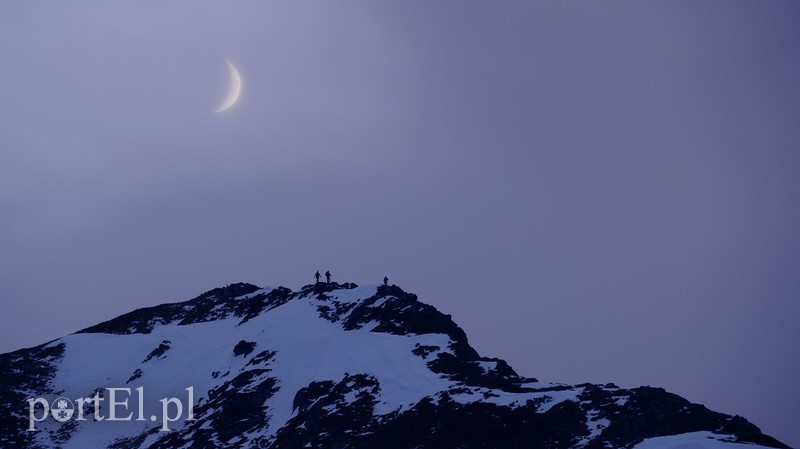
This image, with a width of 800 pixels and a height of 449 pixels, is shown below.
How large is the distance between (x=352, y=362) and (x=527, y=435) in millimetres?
29843

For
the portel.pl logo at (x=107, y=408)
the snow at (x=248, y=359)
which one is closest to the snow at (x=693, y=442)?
the snow at (x=248, y=359)

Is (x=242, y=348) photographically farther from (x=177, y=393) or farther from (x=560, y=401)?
(x=560, y=401)

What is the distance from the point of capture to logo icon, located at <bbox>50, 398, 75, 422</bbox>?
379 ft

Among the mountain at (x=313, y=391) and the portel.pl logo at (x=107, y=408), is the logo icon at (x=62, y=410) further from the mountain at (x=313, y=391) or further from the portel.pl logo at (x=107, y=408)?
the mountain at (x=313, y=391)

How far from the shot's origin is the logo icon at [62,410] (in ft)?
379

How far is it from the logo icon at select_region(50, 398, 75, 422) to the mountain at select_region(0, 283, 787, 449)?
Result: 0.22 m

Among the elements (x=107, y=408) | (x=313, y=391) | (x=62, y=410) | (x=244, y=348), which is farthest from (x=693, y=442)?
(x=62, y=410)

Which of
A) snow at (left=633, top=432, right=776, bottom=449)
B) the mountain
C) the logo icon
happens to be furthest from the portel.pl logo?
snow at (left=633, top=432, right=776, bottom=449)

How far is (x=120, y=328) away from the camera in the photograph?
152125mm

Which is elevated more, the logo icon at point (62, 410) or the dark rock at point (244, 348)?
the dark rock at point (244, 348)

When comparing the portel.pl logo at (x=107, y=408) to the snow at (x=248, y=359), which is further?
the portel.pl logo at (x=107, y=408)

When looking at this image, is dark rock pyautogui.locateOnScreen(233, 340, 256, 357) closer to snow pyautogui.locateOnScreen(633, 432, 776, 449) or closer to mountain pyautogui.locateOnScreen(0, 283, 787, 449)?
mountain pyautogui.locateOnScreen(0, 283, 787, 449)

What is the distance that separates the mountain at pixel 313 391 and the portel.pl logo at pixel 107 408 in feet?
0.86

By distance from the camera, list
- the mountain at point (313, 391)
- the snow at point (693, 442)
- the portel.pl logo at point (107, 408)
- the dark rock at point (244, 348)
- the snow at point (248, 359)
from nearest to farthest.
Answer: the snow at point (693, 442), the mountain at point (313, 391), the snow at point (248, 359), the portel.pl logo at point (107, 408), the dark rock at point (244, 348)
